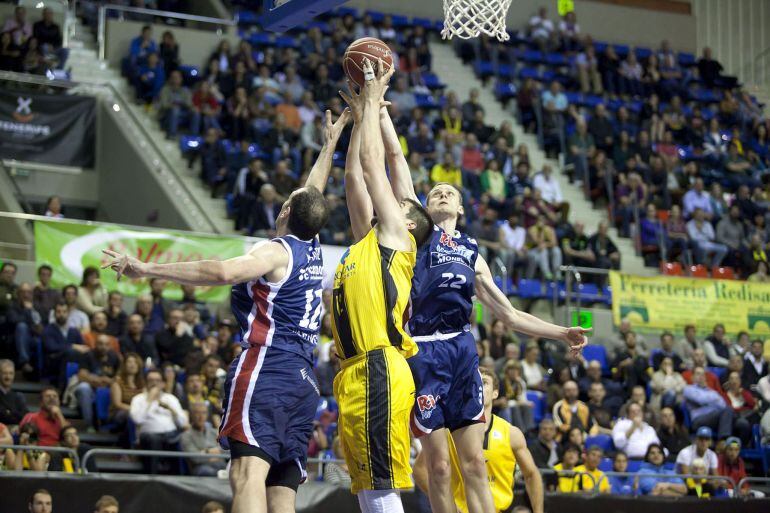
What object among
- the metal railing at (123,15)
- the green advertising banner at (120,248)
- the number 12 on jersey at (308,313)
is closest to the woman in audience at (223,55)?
the metal railing at (123,15)

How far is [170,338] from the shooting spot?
15.3 m

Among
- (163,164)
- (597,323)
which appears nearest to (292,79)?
(163,164)

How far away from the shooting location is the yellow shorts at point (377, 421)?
261 inches

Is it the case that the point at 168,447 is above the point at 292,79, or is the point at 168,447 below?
below

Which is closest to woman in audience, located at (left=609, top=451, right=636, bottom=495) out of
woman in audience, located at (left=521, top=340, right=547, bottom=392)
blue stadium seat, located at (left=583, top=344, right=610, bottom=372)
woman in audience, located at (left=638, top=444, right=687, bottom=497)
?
woman in audience, located at (left=638, top=444, right=687, bottom=497)

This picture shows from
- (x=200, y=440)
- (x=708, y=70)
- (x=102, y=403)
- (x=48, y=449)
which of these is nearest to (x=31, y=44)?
(x=102, y=403)

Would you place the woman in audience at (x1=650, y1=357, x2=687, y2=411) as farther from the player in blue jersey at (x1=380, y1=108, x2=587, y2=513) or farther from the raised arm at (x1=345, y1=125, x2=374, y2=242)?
the raised arm at (x1=345, y1=125, x2=374, y2=242)

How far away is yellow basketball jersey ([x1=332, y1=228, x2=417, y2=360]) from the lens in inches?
270

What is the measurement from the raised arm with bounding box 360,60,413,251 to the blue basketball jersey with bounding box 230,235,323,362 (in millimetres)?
555

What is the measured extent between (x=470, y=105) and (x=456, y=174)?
3537 millimetres

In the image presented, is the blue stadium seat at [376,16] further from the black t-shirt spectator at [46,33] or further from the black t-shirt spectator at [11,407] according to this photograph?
the black t-shirt spectator at [11,407]

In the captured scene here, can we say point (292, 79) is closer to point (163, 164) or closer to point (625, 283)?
point (163, 164)

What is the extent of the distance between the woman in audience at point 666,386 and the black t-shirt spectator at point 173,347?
6970mm

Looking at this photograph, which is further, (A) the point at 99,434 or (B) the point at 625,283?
(B) the point at 625,283
